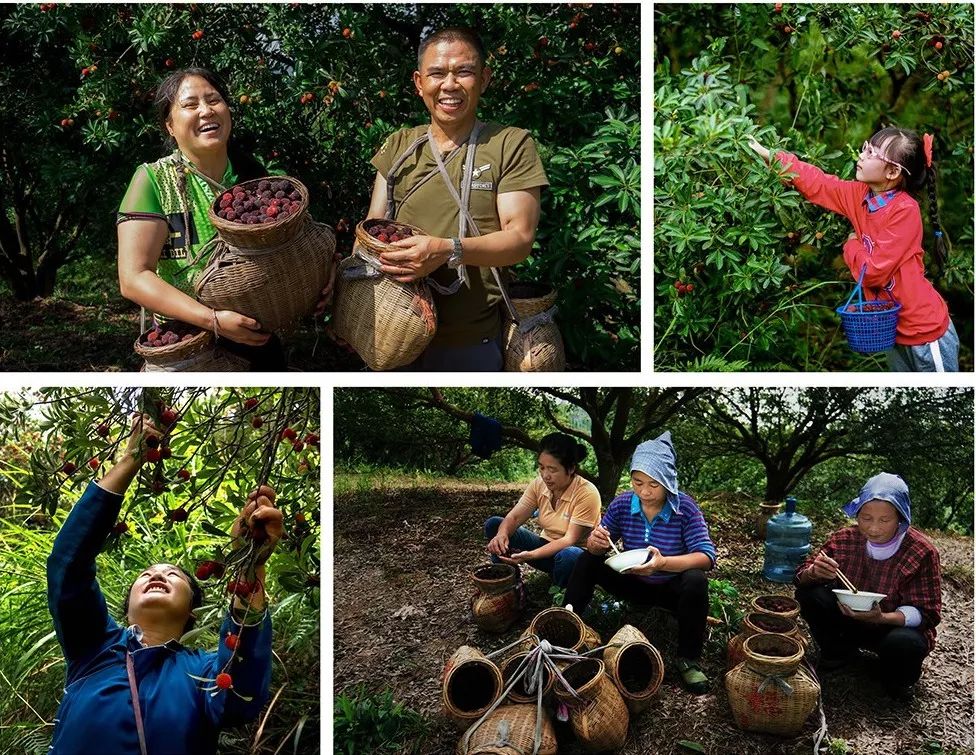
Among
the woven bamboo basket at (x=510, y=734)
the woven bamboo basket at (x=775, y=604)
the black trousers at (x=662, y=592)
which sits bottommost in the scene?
the woven bamboo basket at (x=510, y=734)

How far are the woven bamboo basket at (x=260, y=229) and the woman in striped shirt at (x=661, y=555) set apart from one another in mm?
1346

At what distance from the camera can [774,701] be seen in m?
3.53

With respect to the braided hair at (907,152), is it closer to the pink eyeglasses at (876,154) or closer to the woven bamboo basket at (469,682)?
the pink eyeglasses at (876,154)

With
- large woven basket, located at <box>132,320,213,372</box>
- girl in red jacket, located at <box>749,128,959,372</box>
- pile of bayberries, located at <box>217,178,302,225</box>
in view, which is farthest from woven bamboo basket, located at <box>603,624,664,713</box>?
pile of bayberries, located at <box>217,178,302,225</box>

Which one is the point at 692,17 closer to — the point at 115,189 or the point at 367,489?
the point at 367,489

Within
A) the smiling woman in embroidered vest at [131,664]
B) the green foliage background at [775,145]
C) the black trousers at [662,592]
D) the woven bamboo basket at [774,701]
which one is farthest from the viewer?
the green foliage background at [775,145]

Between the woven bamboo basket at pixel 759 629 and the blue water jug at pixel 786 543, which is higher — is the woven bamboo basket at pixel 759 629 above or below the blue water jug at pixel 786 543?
below

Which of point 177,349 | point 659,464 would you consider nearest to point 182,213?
point 177,349

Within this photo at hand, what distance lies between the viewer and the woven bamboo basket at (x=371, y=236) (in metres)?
3.18

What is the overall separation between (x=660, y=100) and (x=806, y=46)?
742mm

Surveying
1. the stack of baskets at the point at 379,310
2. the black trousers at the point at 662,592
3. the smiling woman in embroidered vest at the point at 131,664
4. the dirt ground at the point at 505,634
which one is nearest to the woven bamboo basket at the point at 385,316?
the stack of baskets at the point at 379,310

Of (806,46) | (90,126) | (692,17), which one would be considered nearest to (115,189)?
(90,126)

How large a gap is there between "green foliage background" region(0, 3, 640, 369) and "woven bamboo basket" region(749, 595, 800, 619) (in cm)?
103

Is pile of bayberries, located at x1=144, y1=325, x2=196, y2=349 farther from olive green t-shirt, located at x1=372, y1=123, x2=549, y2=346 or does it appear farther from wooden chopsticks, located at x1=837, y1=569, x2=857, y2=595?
wooden chopsticks, located at x1=837, y1=569, x2=857, y2=595
